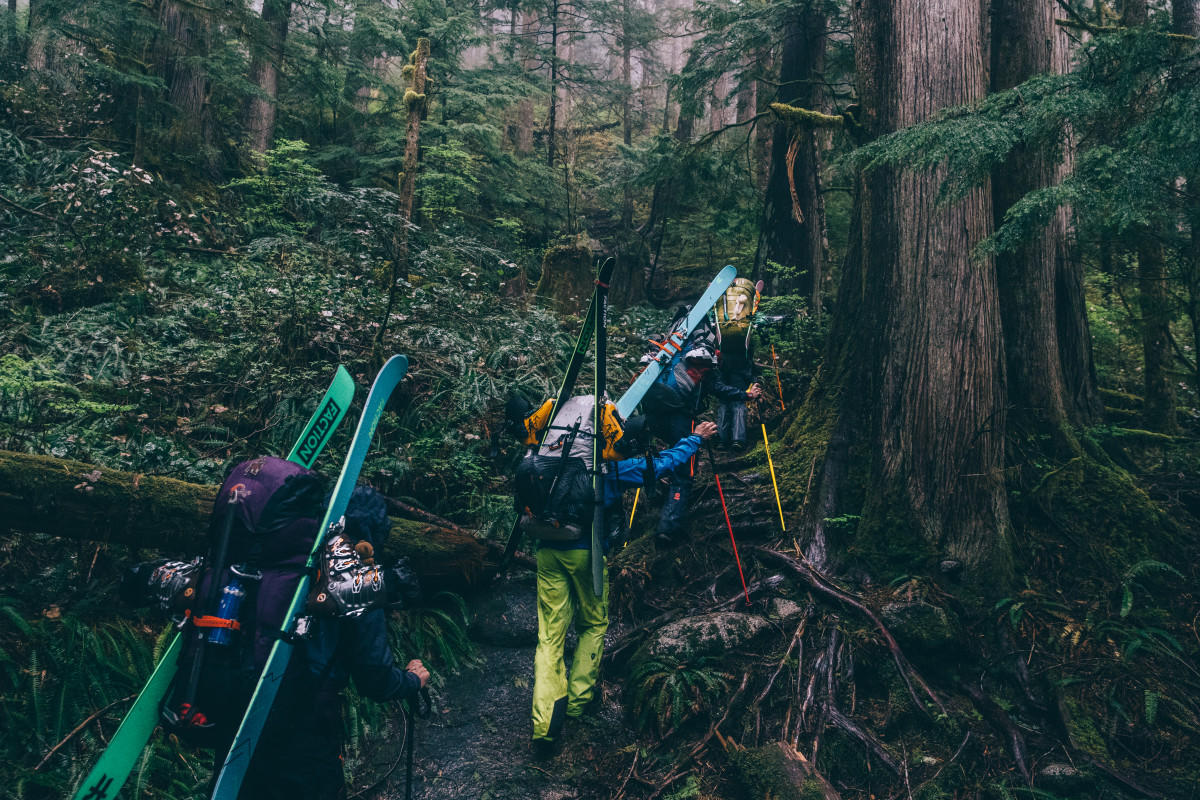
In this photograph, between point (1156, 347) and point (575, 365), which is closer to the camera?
point (575, 365)

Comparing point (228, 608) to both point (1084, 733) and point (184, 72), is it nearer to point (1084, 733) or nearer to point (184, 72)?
point (1084, 733)

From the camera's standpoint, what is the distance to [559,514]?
418cm

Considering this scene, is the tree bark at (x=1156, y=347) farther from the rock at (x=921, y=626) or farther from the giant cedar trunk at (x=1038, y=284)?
the rock at (x=921, y=626)

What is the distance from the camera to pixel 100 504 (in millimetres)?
4227

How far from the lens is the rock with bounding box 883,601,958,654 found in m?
4.30

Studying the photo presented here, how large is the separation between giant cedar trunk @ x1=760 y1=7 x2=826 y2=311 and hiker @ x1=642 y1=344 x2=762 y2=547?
4326 mm

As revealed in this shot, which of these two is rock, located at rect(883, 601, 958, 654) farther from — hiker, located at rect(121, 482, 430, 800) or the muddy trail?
hiker, located at rect(121, 482, 430, 800)

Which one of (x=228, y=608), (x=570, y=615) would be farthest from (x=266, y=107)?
(x=228, y=608)

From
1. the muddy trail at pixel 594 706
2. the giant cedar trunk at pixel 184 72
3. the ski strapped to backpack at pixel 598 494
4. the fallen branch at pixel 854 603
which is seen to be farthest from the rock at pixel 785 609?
the giant cedar trunk at pixel 184 72

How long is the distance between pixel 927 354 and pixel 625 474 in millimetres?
2624

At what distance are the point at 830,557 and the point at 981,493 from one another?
4.07 ft

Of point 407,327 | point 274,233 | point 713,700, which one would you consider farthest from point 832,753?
point 274,233

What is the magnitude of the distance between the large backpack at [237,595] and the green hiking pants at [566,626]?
2110mm

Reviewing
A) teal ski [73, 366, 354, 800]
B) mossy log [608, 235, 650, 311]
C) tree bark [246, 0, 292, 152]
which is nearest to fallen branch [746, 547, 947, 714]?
teal ski [73, 366, 354, 800]
